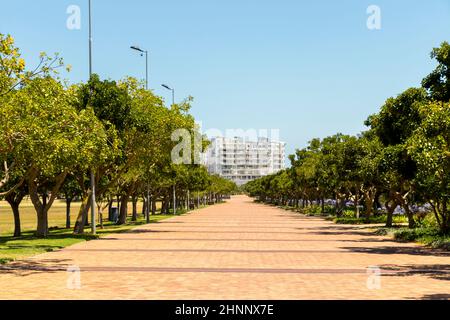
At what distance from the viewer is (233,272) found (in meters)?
15.9

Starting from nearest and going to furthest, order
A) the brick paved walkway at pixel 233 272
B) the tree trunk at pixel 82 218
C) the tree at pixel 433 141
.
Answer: the brick paved walkway at pixel 233 272, the tree at pixel 433 141, the tree trunk at pixel 82 218

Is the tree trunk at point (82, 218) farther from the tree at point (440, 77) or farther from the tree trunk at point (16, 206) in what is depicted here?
the tree at point (440, 77)

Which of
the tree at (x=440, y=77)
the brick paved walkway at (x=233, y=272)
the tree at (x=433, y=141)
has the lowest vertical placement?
the brick paved walkway at (x=233, y=272)

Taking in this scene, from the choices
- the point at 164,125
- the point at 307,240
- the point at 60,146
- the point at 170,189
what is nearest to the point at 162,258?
the point at 60,146

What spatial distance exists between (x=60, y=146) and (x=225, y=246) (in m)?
8.31

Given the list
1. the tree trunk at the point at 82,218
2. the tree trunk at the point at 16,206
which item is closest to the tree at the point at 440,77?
the tree trunk at the point at 82,218

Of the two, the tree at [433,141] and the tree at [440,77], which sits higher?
the tree at [440,77]

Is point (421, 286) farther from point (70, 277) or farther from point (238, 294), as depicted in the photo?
point (70, 277)

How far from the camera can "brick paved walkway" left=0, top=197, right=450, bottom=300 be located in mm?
12453

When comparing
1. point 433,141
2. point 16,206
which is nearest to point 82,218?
point 16,206

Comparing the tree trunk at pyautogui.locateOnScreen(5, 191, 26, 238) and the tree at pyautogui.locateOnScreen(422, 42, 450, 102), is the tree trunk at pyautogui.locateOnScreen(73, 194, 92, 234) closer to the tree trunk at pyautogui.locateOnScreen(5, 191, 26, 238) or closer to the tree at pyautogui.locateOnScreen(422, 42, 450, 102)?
the tree trunk at pyautogui.locateOnScreen(5, 191, 26, 238)

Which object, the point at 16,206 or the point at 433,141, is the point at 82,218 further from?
the point at 433,141

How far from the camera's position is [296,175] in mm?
73062

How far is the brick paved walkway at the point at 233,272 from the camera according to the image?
12453 millimetres
